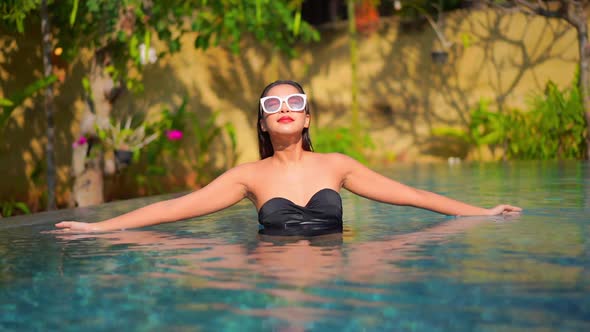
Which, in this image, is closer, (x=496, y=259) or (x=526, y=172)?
(x=496, y=259)

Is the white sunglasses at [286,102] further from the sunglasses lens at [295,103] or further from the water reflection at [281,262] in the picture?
the water reflection at [281,262]

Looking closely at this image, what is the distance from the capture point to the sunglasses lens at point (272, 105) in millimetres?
A: 4949

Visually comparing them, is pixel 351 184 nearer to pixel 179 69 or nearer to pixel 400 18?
pixel 179 69

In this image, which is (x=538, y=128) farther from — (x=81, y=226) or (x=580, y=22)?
(x=81, y=226)

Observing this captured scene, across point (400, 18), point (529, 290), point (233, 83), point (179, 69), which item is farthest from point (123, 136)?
point (529, 290)

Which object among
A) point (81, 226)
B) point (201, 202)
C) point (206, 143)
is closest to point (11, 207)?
point (206, 143)

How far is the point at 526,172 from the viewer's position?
1163 centimetres

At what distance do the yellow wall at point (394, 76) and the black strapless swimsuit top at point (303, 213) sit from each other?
29.8 ft

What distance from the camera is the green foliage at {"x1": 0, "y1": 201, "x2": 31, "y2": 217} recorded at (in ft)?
35.5

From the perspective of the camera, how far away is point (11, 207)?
11.2m

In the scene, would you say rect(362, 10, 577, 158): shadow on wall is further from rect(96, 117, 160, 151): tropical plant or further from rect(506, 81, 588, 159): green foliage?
rect(96, 117, 160, 151): tropical plant

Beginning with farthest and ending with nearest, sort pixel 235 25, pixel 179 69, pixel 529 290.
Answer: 1. pixel 179 69
2. pixel 235 25
3. pixel 529 290

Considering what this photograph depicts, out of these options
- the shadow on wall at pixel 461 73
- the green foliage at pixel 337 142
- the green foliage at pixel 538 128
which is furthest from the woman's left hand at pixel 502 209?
the shadow on wall at pixel 461 73

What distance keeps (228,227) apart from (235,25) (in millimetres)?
4775
